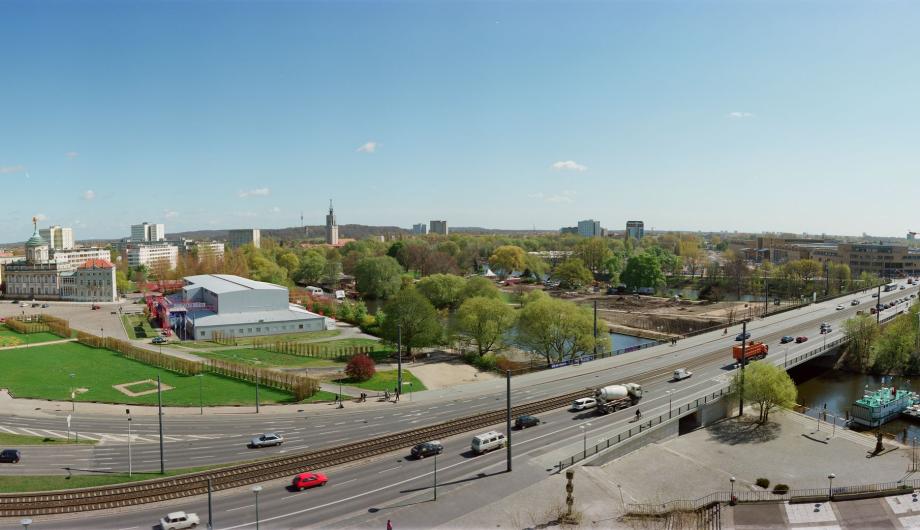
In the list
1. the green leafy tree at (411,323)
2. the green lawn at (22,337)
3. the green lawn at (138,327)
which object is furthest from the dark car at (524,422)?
the green lawn at (22,337)

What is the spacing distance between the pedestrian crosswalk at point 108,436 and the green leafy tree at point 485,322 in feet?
108

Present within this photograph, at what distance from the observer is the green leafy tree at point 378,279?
124 m

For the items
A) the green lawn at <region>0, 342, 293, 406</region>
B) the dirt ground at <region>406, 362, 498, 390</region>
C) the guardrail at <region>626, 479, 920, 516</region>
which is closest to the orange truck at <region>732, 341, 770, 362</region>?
the guardrail at <region>626, 479, 920, 516</region>

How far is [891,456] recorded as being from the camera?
37.6 metres

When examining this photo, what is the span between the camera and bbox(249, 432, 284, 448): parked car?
121 feet

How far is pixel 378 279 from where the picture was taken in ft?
409

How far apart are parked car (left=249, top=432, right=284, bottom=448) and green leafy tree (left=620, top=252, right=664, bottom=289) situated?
115m

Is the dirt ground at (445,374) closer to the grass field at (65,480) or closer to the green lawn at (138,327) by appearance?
the grass field at (65,480)

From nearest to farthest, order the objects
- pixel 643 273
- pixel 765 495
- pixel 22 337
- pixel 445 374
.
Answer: pixel 765 495 < pixel 445 374 < pixel 22 337 < pixel 643 273

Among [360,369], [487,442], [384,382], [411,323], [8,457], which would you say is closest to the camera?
[8,457]

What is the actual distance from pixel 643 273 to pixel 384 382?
97297 mm

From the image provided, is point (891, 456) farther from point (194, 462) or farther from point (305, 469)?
point (194, 462)

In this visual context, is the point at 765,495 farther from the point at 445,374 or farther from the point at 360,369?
the point at 360,369

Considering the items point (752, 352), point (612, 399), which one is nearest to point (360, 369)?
point (612, 399)
